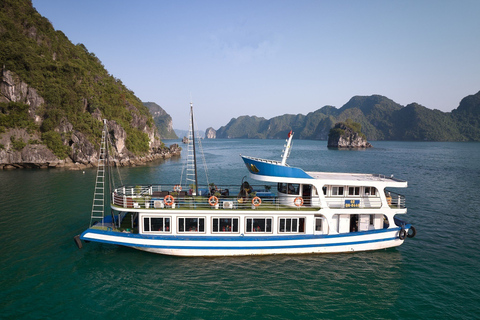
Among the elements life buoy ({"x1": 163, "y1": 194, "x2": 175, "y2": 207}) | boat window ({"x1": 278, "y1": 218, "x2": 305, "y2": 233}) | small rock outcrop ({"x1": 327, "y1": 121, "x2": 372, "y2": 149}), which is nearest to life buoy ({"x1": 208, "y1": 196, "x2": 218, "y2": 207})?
life buoy ({"x1": 163, "y1": 194, "x2": 175, "y2": 207})

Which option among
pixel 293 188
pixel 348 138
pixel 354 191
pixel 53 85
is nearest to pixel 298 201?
pixel 293 188

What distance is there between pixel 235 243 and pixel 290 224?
3.61 meters

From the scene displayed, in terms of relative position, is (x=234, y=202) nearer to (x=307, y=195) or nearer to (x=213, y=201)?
(x=213, y=201)

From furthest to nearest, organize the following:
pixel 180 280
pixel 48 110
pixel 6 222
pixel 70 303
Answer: pixel 48 110
pixel 6 222
pixel 180 280
pixel 70 303

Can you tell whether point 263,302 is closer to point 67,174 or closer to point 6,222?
point 6,222

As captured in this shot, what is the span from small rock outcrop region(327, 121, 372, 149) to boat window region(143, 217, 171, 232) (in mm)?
151303

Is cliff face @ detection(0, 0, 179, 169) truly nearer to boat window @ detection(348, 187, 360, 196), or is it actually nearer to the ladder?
the ladder

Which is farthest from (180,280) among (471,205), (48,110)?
(48,110)

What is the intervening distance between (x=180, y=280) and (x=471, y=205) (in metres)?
32.0

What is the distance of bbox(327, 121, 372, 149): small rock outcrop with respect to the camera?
503 feet

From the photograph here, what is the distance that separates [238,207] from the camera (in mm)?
16047

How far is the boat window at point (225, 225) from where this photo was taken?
52.0ft

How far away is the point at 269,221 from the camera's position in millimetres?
16109

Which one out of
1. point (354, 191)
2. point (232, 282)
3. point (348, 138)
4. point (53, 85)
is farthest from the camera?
point (348, 138)
